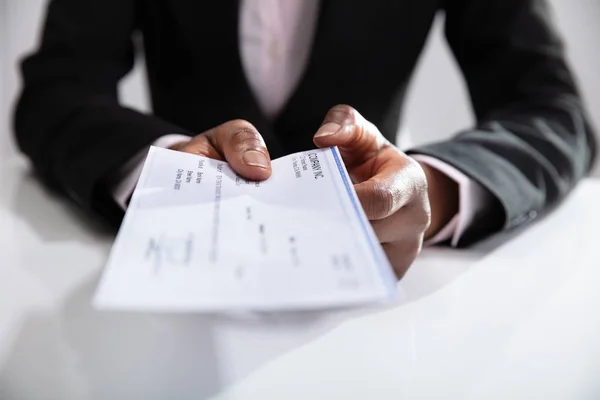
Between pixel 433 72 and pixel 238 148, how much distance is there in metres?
0.79

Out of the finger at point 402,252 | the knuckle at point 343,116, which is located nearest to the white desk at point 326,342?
the finger at point 402,252

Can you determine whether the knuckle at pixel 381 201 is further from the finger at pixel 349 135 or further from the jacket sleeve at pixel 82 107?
the jacket sleeve at pixel 82 107

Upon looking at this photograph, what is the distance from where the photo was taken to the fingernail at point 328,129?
0.96 feet

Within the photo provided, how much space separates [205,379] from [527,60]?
0.48 metres

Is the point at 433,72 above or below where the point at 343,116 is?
below

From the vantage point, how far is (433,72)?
0.97 metres

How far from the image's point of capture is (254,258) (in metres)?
0.19

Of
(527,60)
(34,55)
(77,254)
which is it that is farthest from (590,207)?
(34,55)

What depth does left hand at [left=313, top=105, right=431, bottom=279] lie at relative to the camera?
0.28m

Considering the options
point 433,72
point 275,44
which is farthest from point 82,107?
point 433,72

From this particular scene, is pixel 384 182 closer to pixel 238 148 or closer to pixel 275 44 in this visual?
pixel 238 148

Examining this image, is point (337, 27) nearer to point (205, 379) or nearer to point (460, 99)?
point (205, 379)

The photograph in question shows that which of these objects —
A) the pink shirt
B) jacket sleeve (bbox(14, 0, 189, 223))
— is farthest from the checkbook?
the pink shirt

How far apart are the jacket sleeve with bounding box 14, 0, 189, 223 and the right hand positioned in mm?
95
